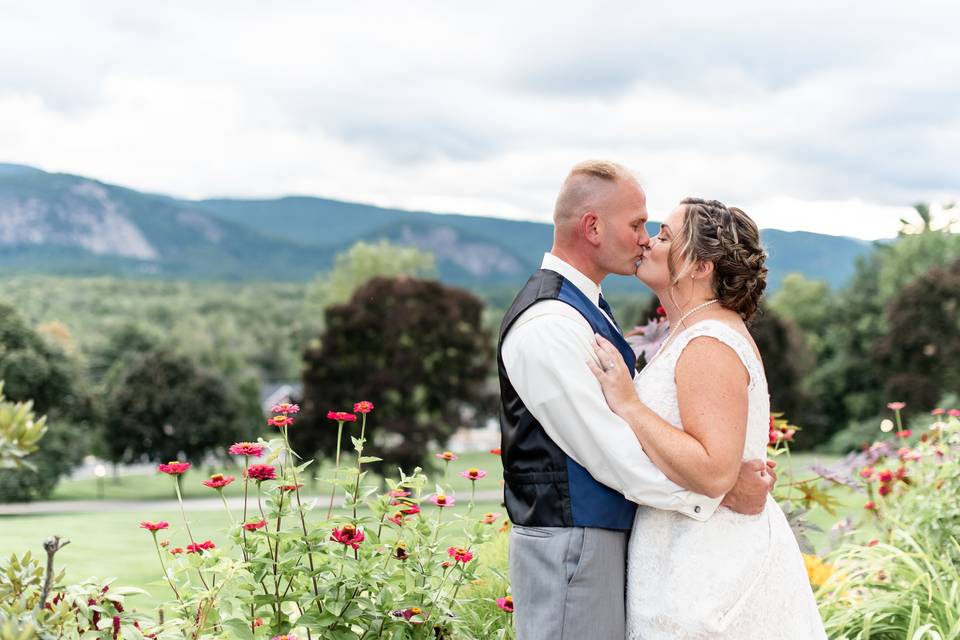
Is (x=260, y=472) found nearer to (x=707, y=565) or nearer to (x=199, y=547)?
(x=199, y=547)

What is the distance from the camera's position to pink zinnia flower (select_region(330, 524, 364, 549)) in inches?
142

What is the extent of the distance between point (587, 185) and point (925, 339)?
40306mm

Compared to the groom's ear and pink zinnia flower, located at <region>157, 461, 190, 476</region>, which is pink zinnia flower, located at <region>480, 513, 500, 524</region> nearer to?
pink zinnia flower, located at <region>157, 461, 190, 476</region>

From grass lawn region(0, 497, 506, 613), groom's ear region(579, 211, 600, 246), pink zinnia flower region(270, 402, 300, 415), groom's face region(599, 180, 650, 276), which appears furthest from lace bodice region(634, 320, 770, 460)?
grass lawn region(0, 497, 506, 613)

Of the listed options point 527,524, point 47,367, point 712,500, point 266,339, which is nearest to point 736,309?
point 712,500

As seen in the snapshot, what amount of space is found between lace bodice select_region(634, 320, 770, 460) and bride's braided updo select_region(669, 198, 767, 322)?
162mm

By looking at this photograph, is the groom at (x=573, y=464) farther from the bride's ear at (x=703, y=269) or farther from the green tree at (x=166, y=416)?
the green tree at (x=166, y=416)

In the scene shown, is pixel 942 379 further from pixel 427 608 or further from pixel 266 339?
pixel 266 339

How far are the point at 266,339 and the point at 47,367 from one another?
46.2 m

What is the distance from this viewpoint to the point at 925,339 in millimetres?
39219

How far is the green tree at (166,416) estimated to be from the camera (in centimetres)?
4328

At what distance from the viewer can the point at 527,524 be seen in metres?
3.04

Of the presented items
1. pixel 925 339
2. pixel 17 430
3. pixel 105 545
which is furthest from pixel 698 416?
pixel 925 339

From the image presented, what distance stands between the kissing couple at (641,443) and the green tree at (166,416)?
136ft
